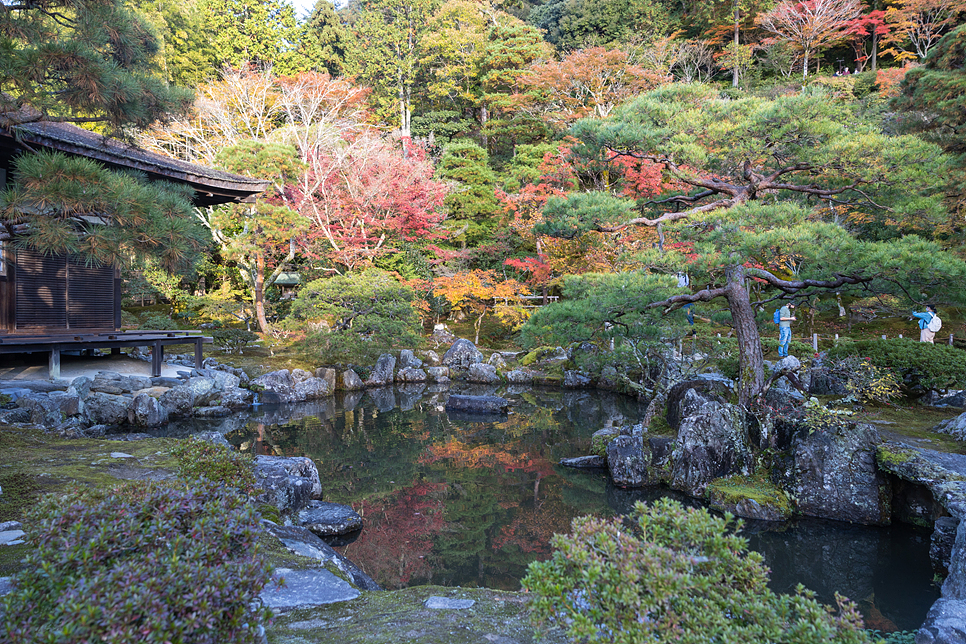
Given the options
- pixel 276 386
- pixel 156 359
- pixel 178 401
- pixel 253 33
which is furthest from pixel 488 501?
pixel 253 33

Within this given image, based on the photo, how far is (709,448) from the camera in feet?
21.9

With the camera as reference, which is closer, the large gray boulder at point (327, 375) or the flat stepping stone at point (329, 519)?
the flat stepping stone at point (329, 519)

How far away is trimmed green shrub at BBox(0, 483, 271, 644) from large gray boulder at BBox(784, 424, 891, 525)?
6090 mm

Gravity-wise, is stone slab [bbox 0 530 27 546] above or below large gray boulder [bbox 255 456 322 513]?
above

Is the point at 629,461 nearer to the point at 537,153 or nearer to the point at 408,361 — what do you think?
the point at 408,361

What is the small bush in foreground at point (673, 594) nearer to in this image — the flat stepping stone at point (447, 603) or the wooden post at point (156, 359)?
the flat stepping stone at point (447, 603)

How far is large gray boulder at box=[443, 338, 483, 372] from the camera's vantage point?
15570 mm

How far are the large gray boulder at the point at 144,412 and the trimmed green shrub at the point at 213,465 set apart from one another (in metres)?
6.91

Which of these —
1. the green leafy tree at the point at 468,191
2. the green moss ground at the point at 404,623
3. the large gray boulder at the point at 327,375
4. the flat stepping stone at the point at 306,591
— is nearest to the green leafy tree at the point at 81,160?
the flat stepping stone at the point at 306,591

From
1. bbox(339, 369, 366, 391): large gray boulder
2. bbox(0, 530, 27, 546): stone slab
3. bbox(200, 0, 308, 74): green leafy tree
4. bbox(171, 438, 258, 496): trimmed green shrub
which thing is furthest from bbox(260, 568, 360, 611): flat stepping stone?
bbox(200, 0, 308, 74): green leafy tree

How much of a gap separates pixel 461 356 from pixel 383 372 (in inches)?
93.3

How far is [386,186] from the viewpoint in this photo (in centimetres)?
1738

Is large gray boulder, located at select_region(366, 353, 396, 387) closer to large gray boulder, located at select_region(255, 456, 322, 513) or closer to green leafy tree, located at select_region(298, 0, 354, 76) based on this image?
large gray boulder, located at select_region(255, 456, 322, 513)

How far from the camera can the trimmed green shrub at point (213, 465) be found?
327 centimetres
